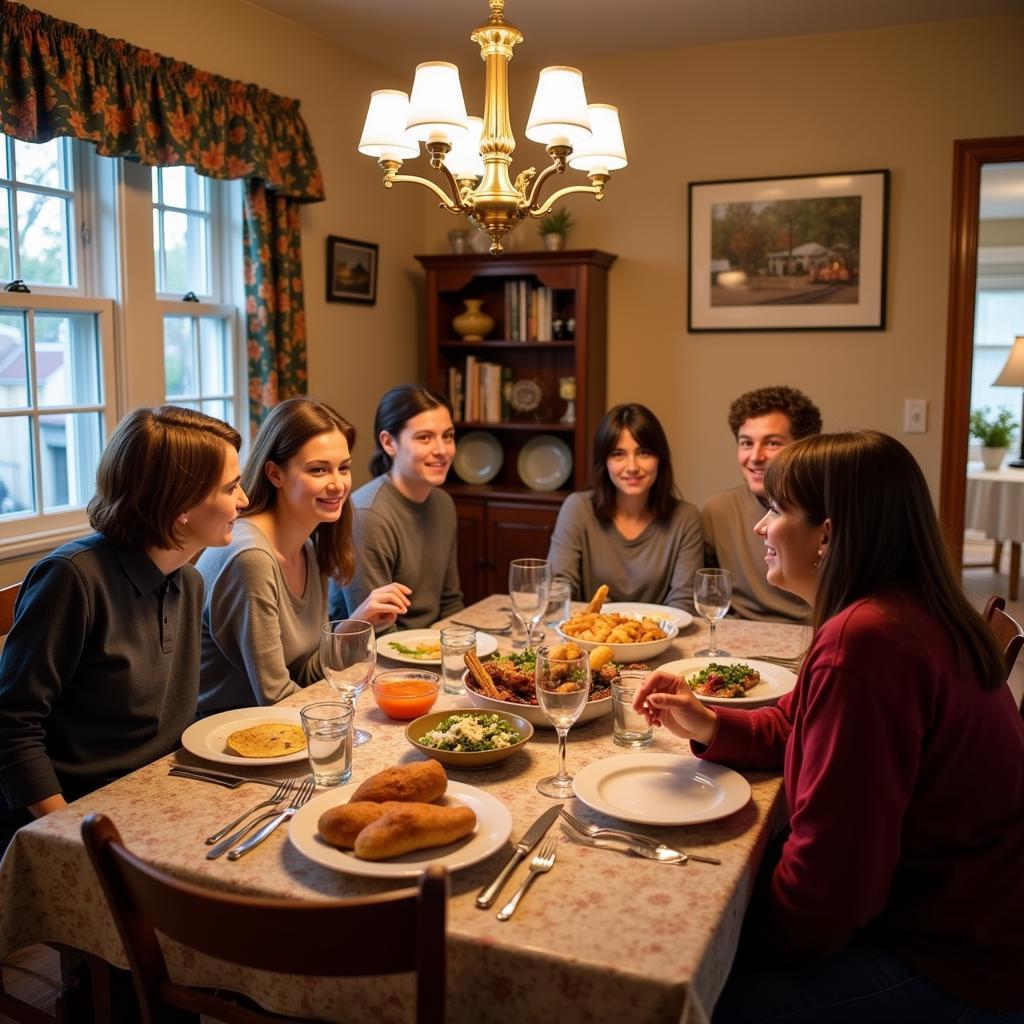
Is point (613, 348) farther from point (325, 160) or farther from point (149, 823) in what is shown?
point (149, 823)

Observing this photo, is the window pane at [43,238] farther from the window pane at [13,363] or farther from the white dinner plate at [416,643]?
the white dinner plate at [416,643]

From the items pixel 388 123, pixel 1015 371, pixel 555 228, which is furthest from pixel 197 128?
pixel 1015 371

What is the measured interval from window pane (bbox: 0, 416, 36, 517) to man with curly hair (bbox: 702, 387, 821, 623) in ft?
6.74

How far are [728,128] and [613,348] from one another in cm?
104

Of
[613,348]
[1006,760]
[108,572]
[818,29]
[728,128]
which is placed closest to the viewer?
[1006,760]

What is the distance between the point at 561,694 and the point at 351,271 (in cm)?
326

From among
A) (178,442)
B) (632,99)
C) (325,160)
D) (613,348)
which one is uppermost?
(632,99)

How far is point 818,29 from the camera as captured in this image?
13.1 feet

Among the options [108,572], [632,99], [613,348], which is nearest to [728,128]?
[632,99]

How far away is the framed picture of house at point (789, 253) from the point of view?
4.09 metres

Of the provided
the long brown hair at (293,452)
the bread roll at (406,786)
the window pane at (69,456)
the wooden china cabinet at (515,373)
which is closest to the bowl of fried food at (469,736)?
the bread roll at (406,786)

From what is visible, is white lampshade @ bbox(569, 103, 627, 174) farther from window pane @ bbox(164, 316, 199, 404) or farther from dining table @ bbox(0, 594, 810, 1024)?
window pane @ bbox(164, 316, 199, 404)

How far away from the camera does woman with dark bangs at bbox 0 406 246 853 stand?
1.61 m

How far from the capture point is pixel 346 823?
4.12 feet
